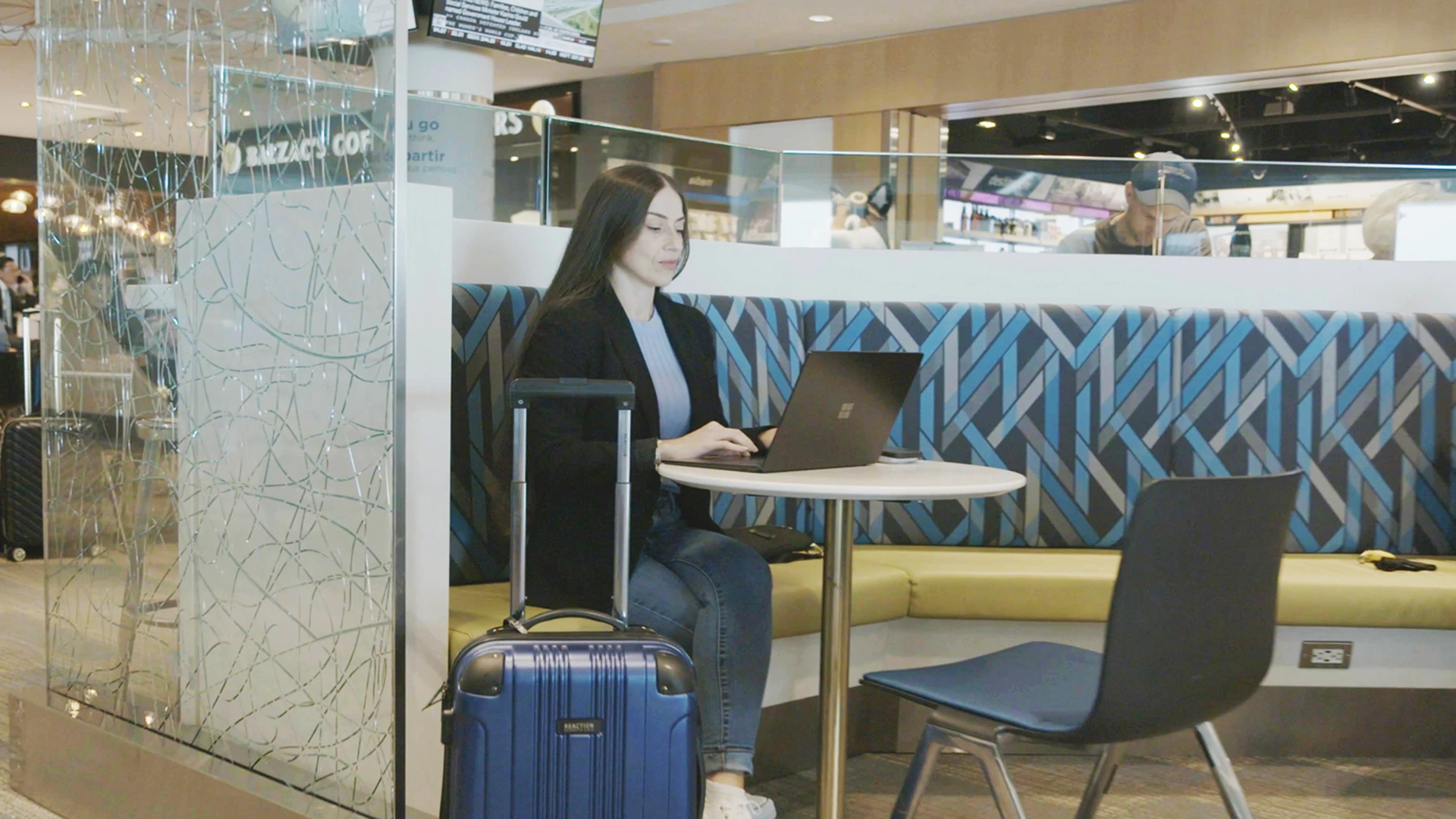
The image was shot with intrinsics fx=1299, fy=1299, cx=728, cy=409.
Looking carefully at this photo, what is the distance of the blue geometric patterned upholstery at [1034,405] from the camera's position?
350cm

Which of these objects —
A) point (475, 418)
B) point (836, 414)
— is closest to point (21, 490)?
point (475, 418)

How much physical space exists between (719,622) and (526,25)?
403 centimetres

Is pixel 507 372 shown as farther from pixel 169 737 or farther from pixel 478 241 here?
pixel 169 737

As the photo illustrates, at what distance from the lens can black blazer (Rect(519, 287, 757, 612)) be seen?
7.73ft

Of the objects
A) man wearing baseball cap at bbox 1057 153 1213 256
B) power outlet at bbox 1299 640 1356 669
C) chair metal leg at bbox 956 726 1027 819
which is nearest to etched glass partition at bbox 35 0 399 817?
chair metal leg at bbox 956 726 1027 819

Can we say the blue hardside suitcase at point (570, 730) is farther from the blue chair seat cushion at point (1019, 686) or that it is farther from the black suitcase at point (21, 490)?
the black suitcase at point (21, 490)

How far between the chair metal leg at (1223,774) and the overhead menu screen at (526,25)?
14.2 feet

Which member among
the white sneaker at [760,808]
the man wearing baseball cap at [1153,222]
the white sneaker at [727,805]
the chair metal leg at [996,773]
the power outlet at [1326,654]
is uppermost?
the man wearing baseball cap at [1153,222]

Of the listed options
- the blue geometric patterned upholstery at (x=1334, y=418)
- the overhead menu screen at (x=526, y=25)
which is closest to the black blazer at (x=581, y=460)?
the blue geometric patterned upholstery at (x=1334, y=418)

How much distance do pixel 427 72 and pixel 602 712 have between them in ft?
13.6

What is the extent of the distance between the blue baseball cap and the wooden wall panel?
359cm

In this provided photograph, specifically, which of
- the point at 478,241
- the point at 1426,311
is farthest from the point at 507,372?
the point at 1426,311

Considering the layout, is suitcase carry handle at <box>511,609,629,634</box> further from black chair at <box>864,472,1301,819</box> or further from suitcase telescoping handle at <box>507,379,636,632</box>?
black chair at <box>864,472,1301,819</box>

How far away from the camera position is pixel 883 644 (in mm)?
3010
